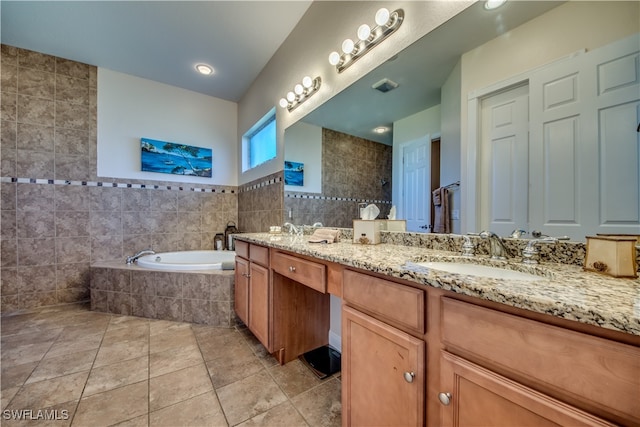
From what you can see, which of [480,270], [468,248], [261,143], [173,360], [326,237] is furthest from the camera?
[261,143]

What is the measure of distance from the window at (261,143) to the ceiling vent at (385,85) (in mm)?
1388

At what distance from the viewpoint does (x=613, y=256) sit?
663mm

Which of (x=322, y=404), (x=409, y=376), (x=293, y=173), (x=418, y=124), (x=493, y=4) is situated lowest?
(x=322, y=404)

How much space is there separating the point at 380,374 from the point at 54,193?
140 inches

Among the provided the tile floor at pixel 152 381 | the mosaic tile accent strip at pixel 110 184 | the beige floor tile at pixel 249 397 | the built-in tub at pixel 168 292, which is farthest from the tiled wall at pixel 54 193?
the beige floor tile at pixel 249 397

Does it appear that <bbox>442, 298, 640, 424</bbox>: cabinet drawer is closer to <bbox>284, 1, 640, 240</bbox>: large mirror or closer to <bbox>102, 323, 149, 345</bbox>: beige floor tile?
<bbox>284, 1, 640, 240</bbox>: large mirror

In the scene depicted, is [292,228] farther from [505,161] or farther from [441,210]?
[505,161]

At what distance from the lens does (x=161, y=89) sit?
3109 millimetres

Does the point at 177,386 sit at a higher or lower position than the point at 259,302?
lower

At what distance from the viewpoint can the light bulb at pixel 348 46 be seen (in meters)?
1.57

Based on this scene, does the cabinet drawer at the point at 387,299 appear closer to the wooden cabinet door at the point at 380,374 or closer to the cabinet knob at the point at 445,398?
the wooden cabinet door at the point at 380,374

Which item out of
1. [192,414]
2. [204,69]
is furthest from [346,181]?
[204,69]

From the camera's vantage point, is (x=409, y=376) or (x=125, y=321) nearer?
(x=409, y=376)

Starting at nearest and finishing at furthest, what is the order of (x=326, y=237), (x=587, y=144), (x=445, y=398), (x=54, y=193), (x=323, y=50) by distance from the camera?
(x=445, y=398), (x=587, y=144), (x=326, y=237), (x=323, y=50), (x=54, y=193)
